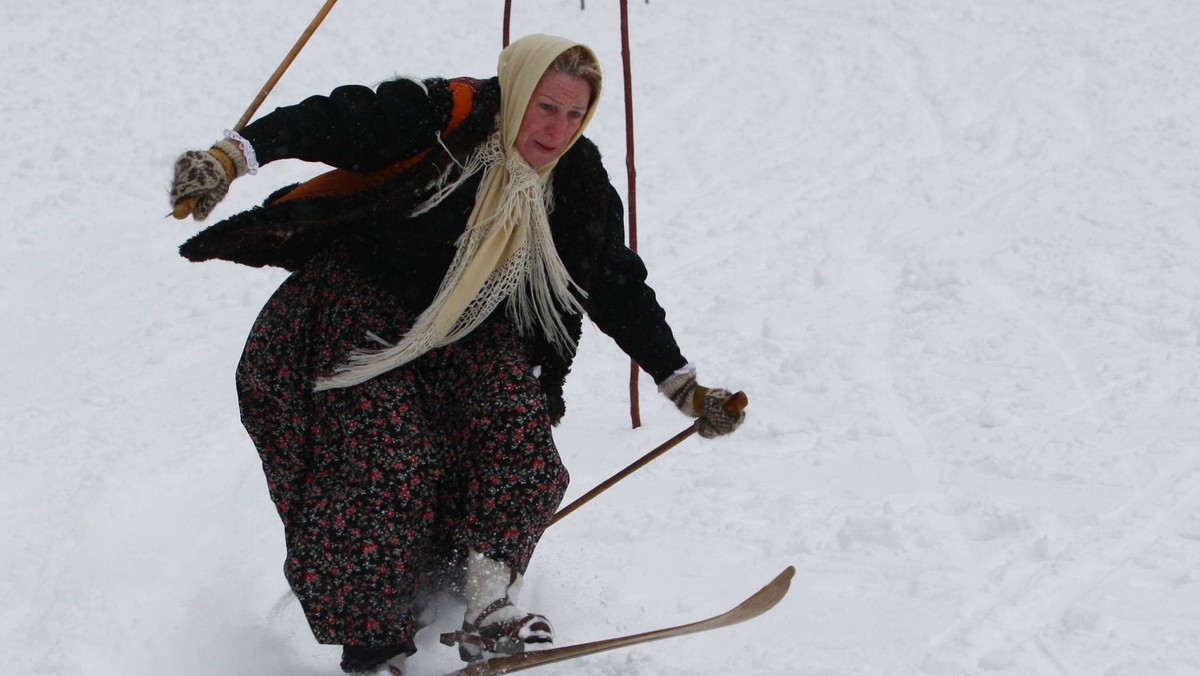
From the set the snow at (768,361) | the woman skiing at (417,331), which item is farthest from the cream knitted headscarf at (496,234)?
the snow at (768,361)

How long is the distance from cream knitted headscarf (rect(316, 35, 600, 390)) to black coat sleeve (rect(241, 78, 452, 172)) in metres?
0.13

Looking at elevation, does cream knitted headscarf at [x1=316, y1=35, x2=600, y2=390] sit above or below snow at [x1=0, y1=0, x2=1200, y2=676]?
above

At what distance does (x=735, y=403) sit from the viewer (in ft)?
9.24

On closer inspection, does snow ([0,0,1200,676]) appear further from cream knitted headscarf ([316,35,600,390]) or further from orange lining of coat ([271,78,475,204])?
orange lining of coat ([271,78,475,204])

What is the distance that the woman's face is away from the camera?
101 inches

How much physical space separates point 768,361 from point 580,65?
7.50 feet

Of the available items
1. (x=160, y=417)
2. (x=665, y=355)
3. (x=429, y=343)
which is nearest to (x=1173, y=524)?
(x=665, y=355)

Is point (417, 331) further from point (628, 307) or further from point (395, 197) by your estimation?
point (628, 307)

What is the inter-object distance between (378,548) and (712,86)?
685 centimetres

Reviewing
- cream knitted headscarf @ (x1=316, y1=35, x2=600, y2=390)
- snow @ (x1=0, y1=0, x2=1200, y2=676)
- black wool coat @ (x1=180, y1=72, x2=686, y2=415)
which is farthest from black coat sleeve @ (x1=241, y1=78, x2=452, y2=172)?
snow @ (x1=0, y1=0, x2=1200, y2=676)

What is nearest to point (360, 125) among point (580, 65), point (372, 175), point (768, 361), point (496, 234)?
point (372, 175)

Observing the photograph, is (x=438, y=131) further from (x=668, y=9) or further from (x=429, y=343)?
(x=668, y=9)

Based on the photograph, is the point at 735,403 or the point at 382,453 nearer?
the point at 382,453

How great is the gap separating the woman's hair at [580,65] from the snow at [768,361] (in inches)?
51.1
